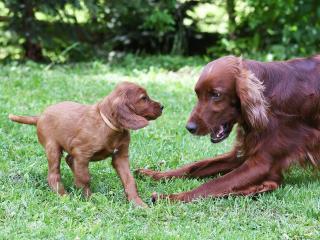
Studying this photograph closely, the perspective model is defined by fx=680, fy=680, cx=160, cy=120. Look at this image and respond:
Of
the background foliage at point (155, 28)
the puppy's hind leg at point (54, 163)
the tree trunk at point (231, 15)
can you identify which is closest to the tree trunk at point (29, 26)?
the background foliage at point (155, 28)

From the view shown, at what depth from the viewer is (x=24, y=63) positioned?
976 centimetres

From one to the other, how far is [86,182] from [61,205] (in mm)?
256

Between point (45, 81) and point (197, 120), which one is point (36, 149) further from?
point (45, 81)

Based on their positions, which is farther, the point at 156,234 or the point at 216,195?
the point at 216,195

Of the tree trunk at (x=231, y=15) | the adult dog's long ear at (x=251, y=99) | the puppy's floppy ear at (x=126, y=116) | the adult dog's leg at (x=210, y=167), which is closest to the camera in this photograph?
the puppy's floppy ear at (x=126, y=116)

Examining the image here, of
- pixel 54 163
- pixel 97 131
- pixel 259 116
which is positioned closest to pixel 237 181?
pixel 259 116

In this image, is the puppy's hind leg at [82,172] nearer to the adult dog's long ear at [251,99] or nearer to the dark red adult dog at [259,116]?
the dark red adult dog at [259,116]

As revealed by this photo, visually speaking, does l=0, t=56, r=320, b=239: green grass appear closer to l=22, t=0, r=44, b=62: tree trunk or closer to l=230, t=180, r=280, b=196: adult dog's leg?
l=230, t=180, r=280, b=196: adult dog's leg

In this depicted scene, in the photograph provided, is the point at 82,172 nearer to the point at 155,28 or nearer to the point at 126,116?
the point at 126,116

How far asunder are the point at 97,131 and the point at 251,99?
986 millimetres

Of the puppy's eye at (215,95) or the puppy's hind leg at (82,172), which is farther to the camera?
the puppy's eye at (215,95)

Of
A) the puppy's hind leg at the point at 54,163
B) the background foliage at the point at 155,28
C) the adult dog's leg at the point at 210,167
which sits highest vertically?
the puppy's hind leg at the point at 54,163

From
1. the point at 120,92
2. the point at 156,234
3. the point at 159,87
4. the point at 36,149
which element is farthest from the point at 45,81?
the point at 156,234

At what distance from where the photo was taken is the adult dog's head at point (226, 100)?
14.1ft
